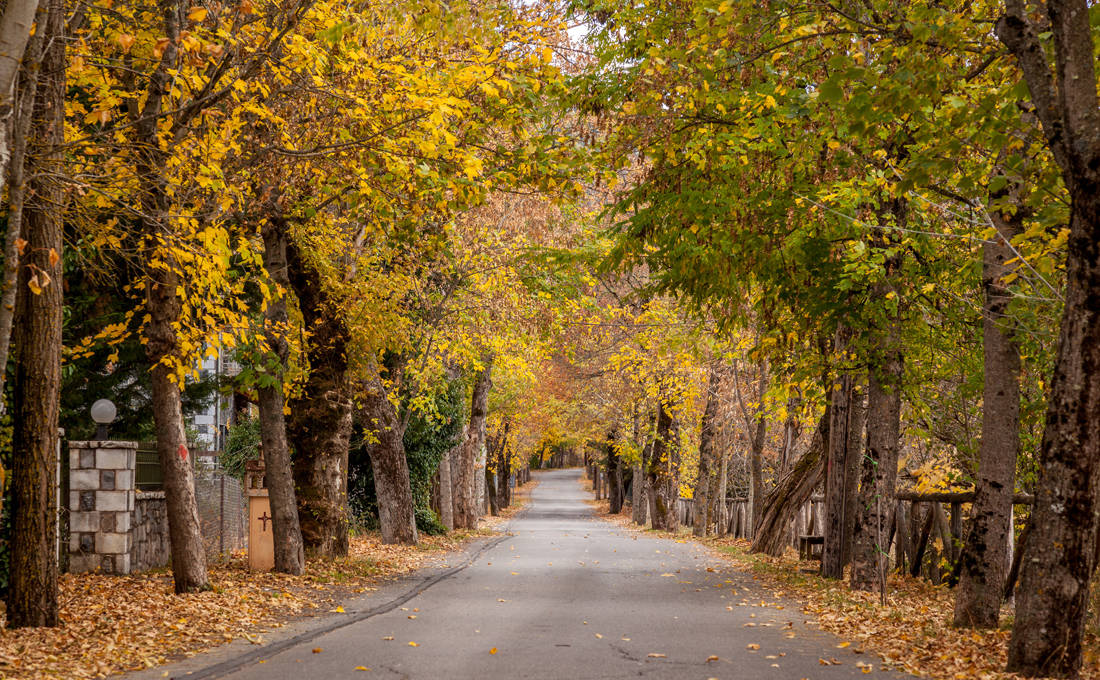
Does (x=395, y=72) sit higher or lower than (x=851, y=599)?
higher

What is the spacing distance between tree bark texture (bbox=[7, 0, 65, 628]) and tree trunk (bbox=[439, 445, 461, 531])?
21609 mm

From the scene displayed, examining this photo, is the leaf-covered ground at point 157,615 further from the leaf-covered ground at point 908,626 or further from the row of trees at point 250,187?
the leaf-covered ground at point 908,626

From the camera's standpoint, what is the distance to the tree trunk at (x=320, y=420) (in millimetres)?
17812

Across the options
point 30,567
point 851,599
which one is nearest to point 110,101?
point 30,567

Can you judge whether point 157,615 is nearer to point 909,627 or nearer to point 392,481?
point 909,627

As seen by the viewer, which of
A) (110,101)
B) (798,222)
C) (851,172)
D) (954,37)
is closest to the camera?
(954,37)

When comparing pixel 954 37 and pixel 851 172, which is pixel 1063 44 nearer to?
pixel 954 37

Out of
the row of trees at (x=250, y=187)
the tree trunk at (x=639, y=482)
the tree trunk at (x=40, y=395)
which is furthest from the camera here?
the tree trunk at (x=639, y=482)

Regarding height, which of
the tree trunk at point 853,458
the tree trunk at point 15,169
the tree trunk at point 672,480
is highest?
the tree trunk at point 15,169

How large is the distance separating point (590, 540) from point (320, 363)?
1484cm

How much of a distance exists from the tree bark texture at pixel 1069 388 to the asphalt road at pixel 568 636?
1336 millimetres

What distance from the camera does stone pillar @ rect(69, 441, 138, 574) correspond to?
1467 cm

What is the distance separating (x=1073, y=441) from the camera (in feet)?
26.4

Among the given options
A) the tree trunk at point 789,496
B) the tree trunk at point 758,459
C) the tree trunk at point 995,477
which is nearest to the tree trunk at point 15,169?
the tree trunk at point 995,477
